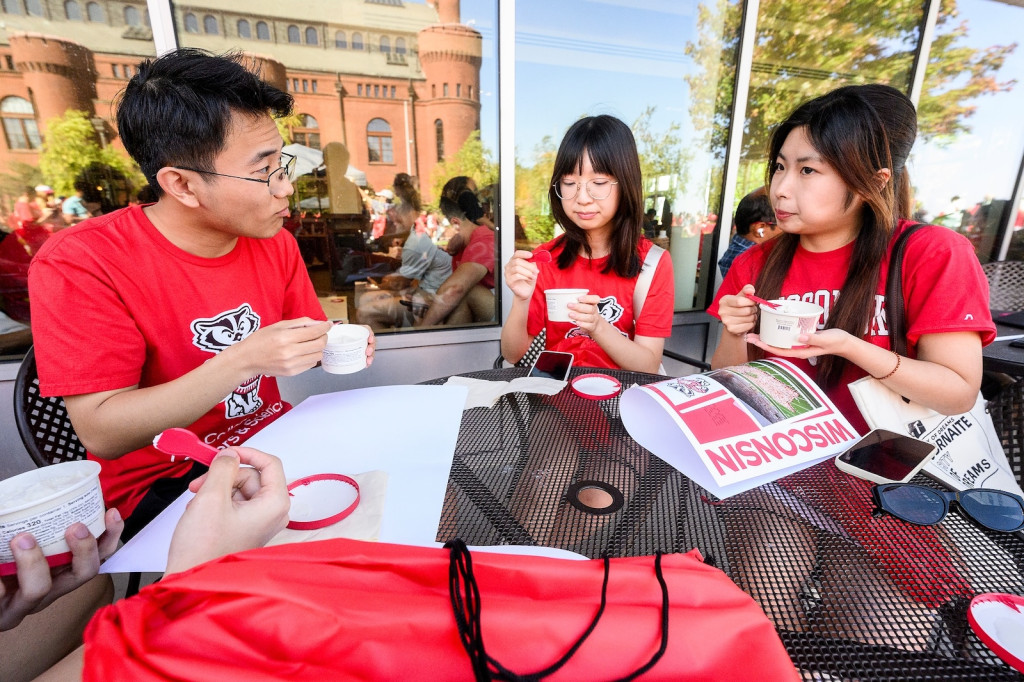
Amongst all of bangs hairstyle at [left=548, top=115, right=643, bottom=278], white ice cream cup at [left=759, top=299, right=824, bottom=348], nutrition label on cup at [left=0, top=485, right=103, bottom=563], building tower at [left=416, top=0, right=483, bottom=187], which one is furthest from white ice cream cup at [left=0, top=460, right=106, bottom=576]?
building tower at [left=416, top=0, right=483, bottom=187]

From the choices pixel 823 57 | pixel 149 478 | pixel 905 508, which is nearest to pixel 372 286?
pixel 149 478

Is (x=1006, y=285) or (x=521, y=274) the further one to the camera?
(x=1006, y=285)

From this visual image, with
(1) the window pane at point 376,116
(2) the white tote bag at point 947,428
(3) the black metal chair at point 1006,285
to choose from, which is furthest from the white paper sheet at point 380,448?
(3) the black metal chair at point 1006,285

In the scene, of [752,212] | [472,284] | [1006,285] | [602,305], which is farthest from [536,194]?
[1006,285]

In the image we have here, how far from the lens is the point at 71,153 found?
2.99 meters

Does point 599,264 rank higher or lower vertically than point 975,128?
lower

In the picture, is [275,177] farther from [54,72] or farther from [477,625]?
[54,72]

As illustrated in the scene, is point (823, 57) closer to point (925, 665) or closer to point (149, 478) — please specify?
point (925, 665)

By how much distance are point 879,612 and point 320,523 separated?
2.84 feet

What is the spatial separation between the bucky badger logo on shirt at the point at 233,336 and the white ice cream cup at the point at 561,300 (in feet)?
3.20

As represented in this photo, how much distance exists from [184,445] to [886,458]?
1.38m

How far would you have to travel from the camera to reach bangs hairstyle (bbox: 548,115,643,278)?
1.85 meters

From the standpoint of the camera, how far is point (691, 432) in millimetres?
917

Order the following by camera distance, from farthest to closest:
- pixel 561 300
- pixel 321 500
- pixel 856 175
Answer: pixel 561 300
pixel 856 175
pixel 321 500
